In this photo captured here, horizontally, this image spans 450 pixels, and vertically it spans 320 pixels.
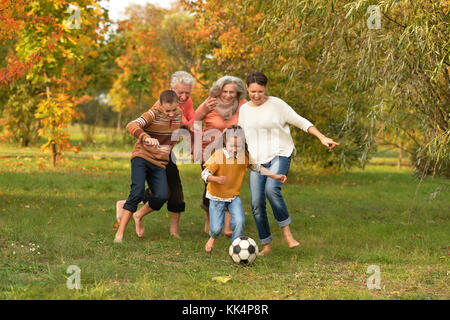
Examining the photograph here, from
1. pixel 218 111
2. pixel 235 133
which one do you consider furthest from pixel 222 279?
pixel 218 111

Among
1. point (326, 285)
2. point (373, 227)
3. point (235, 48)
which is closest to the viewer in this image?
point (326, 285)

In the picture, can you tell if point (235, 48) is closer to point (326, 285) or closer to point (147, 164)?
point (147, 164)

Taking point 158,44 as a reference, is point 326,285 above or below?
below

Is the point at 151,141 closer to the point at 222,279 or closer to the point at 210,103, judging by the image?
the point at 210,103

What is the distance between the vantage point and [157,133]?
7.06 metres

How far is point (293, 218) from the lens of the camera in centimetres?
977

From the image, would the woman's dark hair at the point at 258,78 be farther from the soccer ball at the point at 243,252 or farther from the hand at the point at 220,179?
the soccer ball at the point at 243,252

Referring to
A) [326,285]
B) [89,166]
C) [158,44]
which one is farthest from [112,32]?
[158,44]

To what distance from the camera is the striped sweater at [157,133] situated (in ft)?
22.9

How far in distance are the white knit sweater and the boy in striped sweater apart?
102 cm

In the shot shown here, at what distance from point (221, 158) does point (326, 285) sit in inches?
75.8

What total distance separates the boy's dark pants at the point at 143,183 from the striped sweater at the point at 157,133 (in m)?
0.08

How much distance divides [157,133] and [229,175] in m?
1.16

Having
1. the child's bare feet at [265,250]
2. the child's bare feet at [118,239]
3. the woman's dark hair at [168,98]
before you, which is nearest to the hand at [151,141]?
the woman's dark hair at [168,98]
